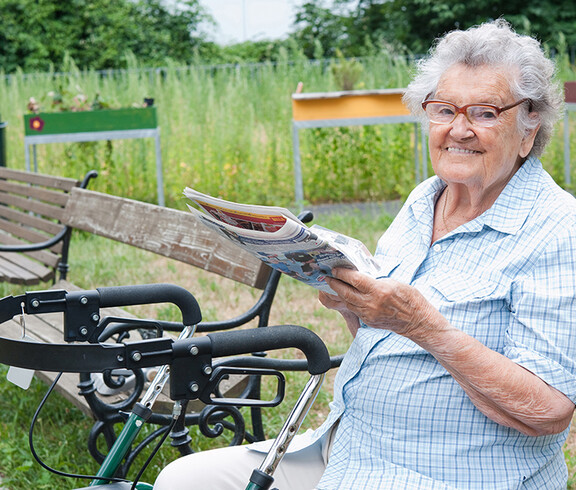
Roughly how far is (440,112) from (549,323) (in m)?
0.65

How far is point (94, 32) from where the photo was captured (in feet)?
76.8

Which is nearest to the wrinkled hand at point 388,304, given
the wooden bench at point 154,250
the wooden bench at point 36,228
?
the wooden bench at point 154,250

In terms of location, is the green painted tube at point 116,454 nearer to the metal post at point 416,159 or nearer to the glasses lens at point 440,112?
the glasses lens at point 440,112

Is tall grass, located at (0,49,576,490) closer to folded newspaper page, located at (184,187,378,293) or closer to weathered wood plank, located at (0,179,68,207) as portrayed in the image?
weathered wood plank, located at (0,179,68,207)

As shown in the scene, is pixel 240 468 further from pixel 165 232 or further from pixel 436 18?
pixel 436 18

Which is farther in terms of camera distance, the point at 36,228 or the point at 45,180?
the point at 36,228

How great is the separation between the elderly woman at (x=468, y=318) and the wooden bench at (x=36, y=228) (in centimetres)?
279

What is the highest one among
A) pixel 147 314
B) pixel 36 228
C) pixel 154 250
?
pixel 154 250

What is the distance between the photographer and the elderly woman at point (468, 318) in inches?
64.6

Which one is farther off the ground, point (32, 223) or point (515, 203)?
point (515, 203)

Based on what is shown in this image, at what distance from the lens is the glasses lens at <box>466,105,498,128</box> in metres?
1.92

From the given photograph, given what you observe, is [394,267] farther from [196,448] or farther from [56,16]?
[56,16]

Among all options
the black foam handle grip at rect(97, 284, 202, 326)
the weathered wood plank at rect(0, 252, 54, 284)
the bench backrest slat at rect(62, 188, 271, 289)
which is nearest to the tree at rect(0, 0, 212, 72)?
the weathered wood plank at rect(0, 252, 54, 284)

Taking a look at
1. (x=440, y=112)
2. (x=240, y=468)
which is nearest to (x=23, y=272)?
(x=240, y=468)
